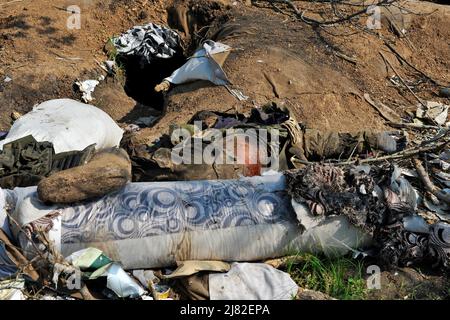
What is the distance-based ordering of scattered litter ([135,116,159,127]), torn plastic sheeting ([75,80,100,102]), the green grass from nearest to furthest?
1. the green grass
2. scattered litter ([135,116,159,127])
3. torn plastic sheeting ([75,80,100,102])

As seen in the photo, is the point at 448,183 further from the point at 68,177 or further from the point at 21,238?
the point at 21,238

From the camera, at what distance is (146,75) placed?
6035mm

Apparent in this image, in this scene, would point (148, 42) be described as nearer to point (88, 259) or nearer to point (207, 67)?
point (207, 67)

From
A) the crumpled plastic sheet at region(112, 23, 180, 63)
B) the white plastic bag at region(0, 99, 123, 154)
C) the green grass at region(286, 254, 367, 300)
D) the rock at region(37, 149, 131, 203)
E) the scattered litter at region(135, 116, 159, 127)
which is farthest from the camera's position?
the crumpled plastic sheet at region(112, 23, 180, 63)

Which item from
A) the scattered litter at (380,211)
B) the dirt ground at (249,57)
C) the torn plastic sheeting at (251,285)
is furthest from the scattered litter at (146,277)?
the dirt ground at (249,57)

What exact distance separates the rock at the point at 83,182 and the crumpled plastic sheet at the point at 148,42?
2976 mm

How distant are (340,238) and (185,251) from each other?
0.84m

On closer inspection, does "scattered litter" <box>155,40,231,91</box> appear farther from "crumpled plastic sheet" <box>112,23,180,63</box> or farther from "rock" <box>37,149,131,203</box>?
"rock" <box>37,149,131,203</box>

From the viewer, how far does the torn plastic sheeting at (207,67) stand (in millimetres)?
5098

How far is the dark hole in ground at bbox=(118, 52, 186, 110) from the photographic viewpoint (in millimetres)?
5908

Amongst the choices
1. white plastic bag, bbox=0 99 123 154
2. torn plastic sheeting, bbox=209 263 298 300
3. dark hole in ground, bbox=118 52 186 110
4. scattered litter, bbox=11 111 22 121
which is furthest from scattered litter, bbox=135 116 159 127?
torn plastic sheeting, bbox=209 263 298 300

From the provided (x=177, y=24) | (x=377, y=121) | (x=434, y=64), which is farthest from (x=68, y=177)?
(x=434, y=64)

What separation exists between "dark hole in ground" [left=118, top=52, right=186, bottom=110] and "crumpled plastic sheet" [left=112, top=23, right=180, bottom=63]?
6 cm

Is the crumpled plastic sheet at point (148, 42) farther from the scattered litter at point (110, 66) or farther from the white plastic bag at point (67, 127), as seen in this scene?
the white plastic bag at point (67, 127)
